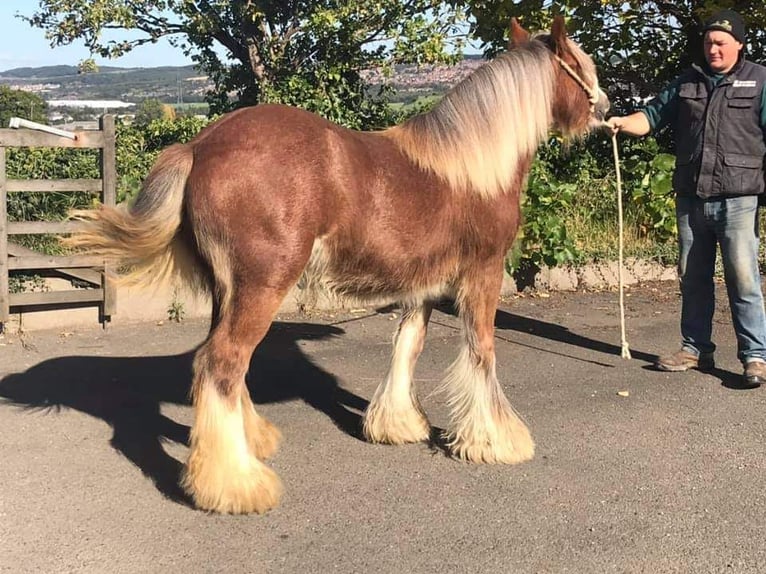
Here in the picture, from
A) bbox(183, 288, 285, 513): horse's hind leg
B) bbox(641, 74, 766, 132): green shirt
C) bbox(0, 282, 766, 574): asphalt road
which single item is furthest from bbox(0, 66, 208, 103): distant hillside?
bbox(183, 288, 285, 513): horse's hind leg

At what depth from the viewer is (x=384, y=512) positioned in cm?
364

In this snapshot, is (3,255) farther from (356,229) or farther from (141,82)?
(141,82)

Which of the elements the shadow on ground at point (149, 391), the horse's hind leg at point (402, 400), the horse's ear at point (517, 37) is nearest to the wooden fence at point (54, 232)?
the shadow on ground at point (149, 391)

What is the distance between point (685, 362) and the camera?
5.83 metres

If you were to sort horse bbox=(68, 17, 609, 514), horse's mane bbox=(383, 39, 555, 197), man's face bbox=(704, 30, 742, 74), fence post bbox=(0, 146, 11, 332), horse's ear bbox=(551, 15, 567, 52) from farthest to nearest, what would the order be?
fence post bbox=(0, 146, 11, 332)
man's face bbox=(704, 30, 742, 74)
horse's ear bbox=(551, 15, 567, 52)
horse's mane bbox=(383, 39, 555, 197)
horse bbox=(68, 17, 609, 514)

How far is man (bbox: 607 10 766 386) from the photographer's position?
523 centimetres

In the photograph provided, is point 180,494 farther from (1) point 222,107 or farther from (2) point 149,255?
(1) point 222,107

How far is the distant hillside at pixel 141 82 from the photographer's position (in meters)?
13.0

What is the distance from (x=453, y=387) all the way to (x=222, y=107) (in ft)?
33.1

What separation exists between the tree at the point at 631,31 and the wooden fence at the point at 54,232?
184 inches

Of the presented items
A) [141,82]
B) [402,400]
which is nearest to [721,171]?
[402,400]

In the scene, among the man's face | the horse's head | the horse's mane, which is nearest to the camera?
the horse's mane

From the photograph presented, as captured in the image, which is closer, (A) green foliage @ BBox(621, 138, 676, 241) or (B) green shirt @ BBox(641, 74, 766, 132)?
(B) green shirt @ BBox(641, 74, 766, 132)

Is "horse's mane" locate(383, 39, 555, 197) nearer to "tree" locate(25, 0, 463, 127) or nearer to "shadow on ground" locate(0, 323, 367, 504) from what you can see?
"shadow on ground" locate(0, 323, 367, 504)
